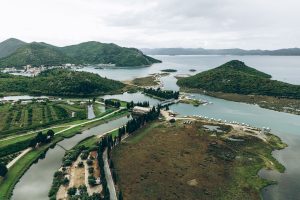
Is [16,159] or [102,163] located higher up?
[102,163]

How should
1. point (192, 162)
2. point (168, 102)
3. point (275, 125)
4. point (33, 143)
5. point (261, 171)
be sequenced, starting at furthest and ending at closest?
point (168, 102)
point (275, 125)
point (33, 143)
point (192, 162)
point (261, 171)

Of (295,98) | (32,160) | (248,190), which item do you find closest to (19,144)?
(32,160)

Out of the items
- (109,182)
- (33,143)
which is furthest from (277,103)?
(33,143)

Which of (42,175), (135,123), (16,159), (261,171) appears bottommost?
(261,171)

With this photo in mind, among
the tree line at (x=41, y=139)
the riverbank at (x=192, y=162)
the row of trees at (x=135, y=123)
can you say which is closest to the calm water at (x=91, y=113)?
the row of trees at (x=135, y=123)

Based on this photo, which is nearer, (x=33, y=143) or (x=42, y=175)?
(x=42, y=175)

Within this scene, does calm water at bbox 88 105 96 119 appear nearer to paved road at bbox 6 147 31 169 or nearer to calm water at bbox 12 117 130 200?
calm water at bbox 12 117 130 200

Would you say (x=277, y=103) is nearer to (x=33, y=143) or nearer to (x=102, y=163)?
(x=102, y=163)

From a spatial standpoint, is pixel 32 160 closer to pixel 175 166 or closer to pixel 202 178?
pixel 175 166
